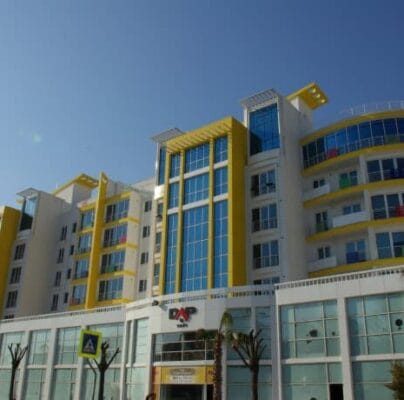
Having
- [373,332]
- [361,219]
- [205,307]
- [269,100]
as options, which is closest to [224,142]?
[269,100]

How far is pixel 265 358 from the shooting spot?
34625 millimetres

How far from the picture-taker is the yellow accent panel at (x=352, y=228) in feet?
136

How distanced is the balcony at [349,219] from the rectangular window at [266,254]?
528 centimetres

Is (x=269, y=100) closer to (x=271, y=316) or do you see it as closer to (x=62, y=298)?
(x=271, y=316)

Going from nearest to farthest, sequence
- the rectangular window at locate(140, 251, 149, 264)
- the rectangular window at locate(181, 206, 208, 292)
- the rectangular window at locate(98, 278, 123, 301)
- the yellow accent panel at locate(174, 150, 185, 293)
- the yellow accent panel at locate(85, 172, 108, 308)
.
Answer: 1. the rectangular window at locate(181, 206, 208, 292)
2. the yellow accent panel at locate(174, 150, 185, 293)
3. the rectangular window at locate(98, 278, 123, 301)
4. the rectangular window at locate(140, 251, 149, 264)
5. the yellow accent panel at locate(85, 172, 108, 308)

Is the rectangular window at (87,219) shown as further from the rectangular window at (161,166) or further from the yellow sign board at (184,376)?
the yellow sign board at (184,376)

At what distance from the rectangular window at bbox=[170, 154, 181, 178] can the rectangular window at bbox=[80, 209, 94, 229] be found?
1662 centimetres

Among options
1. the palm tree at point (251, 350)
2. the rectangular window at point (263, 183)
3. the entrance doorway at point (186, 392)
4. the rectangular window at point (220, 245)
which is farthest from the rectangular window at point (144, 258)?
the palm tree at point (251, 350)

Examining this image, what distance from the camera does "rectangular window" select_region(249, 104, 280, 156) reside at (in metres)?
48.8

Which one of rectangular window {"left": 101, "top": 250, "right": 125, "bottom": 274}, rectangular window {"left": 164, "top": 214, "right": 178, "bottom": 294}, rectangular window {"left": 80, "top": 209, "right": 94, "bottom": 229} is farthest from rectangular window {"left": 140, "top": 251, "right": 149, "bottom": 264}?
rectangular window {"left": 164, "top": 214, "right": 178, "bottom": 294}

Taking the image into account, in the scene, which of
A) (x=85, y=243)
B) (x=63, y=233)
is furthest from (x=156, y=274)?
(x=63, y=233)

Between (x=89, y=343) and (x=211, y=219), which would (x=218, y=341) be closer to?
(x=89, y=343)

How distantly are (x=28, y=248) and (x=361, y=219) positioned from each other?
141 ft

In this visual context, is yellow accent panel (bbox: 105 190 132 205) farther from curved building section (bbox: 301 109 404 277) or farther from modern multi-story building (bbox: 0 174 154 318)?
curved building section (bbox: 301 109 404 277)
